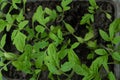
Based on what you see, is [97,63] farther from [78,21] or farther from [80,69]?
[78,21]

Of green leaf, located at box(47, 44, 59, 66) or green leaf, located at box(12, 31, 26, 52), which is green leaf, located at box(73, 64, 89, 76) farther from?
green leaf, located at box(12, 31, 26, 52)

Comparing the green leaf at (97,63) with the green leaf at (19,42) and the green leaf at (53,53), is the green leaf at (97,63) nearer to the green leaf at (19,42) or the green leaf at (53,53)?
the green leaf at (53,53)

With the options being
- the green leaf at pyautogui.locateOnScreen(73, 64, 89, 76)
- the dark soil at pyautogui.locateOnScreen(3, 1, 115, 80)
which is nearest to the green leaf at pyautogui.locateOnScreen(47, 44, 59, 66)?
the green leaf at pyautogui.locateOnScreen(73, 64, 89, 76)

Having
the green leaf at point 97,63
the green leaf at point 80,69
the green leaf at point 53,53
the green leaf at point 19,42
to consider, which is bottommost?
the green leaf at point 97,63

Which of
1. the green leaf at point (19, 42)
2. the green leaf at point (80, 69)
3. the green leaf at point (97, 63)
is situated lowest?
the green leaf at point (97, 63)

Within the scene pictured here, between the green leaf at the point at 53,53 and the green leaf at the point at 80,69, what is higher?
the green leaf at the point at 53,53

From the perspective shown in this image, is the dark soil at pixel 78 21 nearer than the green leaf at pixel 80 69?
No

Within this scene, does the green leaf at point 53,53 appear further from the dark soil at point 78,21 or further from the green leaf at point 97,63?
the dark soil at point 78,21

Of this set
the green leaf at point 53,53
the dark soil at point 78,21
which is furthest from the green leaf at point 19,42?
the dark soil at point 78,21

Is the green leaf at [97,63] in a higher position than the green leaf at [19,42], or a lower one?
lower

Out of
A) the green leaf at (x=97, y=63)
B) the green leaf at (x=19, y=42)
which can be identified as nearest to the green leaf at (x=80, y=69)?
the green leaf at (x=97, y=63)

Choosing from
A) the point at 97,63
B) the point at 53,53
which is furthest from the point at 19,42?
the point at 97,63

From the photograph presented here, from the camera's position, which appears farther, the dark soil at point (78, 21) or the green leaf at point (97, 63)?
the dark soil at point (78, 21)
